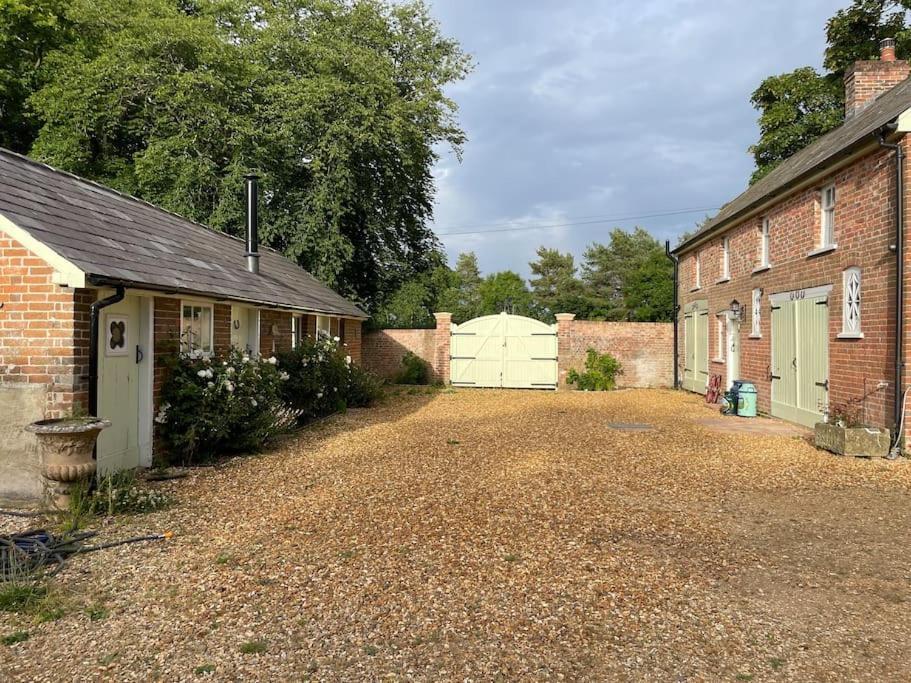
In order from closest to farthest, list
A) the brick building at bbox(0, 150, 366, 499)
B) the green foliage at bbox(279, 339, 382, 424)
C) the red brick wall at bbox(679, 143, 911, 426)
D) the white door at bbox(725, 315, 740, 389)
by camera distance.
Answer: the brick building at bbox(0, 150, 366, 499) < the red brick wall at bbox(679, 143, 911, 426) < the green foliage at bbox(279, 339, 382, 424) < the white door at bbox(725, 315, 740, 389)

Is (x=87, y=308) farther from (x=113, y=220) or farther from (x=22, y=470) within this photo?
(x=113, y=220)

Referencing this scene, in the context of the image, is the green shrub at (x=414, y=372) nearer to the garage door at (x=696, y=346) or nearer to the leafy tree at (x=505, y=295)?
the garage door at (x=696, y=346)

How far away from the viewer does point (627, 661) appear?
332 cm

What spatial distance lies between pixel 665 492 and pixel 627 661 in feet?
13.2

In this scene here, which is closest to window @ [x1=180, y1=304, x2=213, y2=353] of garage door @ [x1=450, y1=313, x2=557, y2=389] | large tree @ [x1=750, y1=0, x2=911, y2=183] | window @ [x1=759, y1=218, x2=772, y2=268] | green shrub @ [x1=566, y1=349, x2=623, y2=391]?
window @ [x1=759, y1=218, x2=772, y2=268]

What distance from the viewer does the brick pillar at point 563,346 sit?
20.1m

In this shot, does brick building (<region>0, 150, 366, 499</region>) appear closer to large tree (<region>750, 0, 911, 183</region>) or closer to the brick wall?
the brick wall

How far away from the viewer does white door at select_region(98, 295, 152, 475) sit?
23.0 ft

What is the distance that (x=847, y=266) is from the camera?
10.1 m

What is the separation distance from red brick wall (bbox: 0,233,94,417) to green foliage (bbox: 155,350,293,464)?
1.68m

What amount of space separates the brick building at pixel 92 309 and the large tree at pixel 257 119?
11.3 meters

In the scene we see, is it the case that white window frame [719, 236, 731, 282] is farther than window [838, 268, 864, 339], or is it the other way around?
white window frame [719, 236, 731, 282]

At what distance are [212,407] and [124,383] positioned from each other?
4.17 ft

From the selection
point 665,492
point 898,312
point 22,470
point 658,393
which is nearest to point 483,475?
point 665,492
